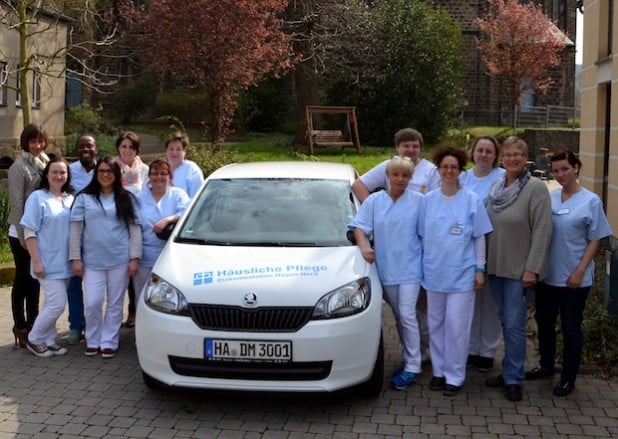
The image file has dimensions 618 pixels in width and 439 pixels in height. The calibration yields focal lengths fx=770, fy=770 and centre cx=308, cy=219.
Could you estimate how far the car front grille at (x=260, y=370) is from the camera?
5254mm

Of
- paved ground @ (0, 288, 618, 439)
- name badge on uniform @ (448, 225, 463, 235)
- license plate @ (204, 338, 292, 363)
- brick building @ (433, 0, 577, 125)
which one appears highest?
brick building @ (433, 0, 577, 125)

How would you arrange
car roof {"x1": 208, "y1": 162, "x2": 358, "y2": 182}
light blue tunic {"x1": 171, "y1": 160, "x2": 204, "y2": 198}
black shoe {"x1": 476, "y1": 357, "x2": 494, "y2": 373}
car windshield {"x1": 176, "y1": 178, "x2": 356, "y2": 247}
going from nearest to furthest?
car windshield {"x1": 176, "y1": 178, "x2": 356, "y2": 247} < black shoe {"x1": 476, "y1": 357, "x2": 494, "y2": 373} < car roof {"x1": 208, "y1": 162, "x2": 358, "y2": 182} < light blue tunic {"x1": 171, "y1": 160, "x2": 204, "y2": 198}

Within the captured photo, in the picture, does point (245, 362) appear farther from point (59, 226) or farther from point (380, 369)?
point (59, 226)

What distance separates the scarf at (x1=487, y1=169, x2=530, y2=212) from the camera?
18.6ft

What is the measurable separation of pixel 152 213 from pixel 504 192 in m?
3.12

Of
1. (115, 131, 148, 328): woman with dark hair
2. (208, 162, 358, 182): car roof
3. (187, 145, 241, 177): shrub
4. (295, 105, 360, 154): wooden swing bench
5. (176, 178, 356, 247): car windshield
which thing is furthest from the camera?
(295, 105, 360, 154): wooden swing bench

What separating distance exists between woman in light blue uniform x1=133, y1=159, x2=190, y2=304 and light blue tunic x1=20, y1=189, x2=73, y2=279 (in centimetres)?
66

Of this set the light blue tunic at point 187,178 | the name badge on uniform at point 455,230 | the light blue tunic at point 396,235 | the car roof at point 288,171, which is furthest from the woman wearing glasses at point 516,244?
the light blue tunic at point 187,178

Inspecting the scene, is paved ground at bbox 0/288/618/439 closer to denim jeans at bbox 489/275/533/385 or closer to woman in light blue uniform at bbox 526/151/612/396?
denim jeans at bbox 489/275/533/385

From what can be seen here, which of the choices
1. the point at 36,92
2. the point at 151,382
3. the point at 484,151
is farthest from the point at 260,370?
the point at 36,92

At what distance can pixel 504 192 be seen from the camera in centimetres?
572

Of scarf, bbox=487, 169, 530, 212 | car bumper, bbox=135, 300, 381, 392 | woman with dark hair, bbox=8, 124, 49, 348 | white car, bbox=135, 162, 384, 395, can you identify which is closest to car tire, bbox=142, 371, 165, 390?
white car, bbox=135, 162, 384, 395

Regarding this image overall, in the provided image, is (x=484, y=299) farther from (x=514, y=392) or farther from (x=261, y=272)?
(x=261, y=272)

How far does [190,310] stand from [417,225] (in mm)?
1843
